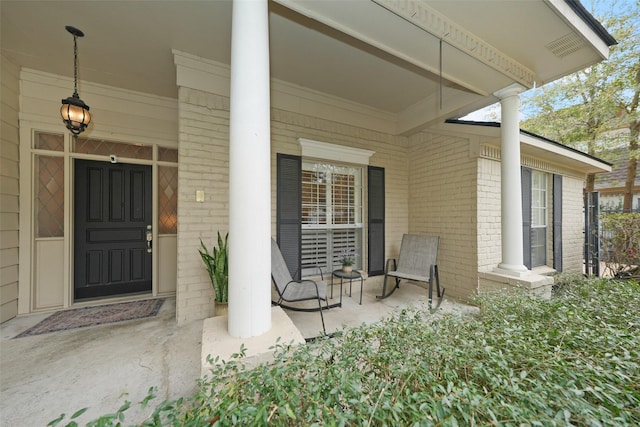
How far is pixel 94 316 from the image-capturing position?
3006mm

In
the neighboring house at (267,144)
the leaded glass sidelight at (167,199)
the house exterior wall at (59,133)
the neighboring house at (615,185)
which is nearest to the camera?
the neighboring house at (267,144)

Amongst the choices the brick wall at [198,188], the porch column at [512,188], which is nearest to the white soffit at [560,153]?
the porch column at [512,188]

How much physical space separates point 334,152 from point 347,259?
1.75 meters

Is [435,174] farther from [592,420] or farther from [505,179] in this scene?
[592,420]

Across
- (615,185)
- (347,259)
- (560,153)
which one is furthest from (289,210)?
(615,185)

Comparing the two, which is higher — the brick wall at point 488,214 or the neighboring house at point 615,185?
the neighboring house at point 615,185

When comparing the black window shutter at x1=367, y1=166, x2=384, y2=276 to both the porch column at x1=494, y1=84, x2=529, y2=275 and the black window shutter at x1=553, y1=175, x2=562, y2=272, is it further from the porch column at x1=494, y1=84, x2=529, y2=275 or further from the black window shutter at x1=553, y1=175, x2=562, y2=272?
the black window shutter at x1=553, y1=175, x2=562, y2=272

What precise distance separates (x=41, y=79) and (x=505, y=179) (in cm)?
615

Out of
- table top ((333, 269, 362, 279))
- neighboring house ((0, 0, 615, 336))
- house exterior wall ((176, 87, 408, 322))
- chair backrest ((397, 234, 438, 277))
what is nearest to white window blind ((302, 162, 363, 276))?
neighboring house ((0, 0, 615, 336))

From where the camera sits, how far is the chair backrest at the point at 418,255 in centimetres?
370

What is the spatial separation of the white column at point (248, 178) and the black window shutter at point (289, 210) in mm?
1895

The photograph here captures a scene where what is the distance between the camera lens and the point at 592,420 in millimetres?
625

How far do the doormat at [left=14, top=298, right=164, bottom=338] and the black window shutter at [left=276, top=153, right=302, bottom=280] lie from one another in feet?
6.24

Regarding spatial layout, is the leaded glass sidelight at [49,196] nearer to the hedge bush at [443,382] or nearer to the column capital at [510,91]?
the hedge bush at [443,382]
